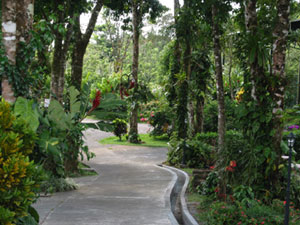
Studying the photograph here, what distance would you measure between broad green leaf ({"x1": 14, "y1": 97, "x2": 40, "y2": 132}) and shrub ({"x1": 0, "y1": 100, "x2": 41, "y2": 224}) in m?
0.15

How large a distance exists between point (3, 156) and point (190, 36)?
15387 mm

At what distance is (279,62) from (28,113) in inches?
238

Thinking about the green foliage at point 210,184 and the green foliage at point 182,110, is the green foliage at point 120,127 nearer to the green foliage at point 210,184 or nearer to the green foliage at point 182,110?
the green foliage at point 182,110

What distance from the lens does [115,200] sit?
9969mm

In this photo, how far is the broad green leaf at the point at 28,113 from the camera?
13.5 feet

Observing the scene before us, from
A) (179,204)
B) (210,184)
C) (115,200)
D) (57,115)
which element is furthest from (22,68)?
(210,184)

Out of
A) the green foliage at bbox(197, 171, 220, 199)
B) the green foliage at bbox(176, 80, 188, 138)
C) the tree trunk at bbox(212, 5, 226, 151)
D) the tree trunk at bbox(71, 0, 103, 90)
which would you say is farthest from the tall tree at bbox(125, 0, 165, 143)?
the green foliage at bbox(197, 171, 220, 199)

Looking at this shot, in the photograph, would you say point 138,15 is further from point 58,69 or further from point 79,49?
point 58,69

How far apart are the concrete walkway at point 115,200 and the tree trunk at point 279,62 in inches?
117

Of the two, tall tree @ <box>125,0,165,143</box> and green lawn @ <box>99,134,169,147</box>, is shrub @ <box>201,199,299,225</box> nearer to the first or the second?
tall tree @ <box>125,0,165,143</box>

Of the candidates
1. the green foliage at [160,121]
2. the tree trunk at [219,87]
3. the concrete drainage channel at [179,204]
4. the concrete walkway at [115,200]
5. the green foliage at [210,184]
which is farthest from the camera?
the green foliage at [160,121]

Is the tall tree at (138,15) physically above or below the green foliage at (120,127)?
above

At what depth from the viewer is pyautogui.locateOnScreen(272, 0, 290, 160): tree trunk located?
848 centimetres

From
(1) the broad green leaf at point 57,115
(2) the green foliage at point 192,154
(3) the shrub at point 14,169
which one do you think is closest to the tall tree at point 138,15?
(2) the green foliage at point 192,154
